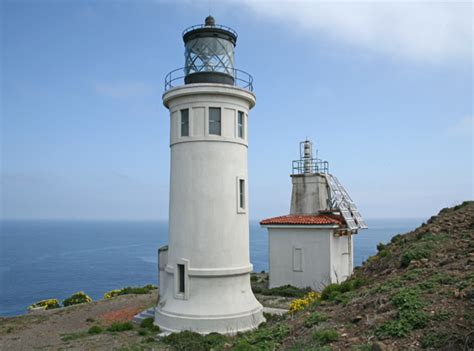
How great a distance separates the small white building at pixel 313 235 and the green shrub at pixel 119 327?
911 cm

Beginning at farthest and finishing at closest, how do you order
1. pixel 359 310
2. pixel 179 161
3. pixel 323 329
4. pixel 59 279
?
pixel 59 279
pixel 179 161
pixel 359 310
pixel 323 329

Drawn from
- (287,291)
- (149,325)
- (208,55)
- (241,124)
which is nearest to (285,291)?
(287,291)

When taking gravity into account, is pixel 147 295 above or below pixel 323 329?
below

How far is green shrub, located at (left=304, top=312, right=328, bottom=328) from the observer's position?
25.0 feet

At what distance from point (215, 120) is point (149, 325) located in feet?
24.6

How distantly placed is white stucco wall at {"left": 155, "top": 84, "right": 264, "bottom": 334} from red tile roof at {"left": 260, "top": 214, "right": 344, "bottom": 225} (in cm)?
691

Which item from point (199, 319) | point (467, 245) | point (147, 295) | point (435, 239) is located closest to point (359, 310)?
point (467, 245)

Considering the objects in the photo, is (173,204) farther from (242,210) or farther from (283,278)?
(283,278)

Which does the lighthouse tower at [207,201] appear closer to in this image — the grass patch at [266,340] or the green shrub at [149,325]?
the green shrub at [149,325]

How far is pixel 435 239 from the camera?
35.5 ft

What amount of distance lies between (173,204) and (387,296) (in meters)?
8.72

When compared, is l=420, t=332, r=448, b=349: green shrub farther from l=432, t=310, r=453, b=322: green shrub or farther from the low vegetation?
the low vegetation

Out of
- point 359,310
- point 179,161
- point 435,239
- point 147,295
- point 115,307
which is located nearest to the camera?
point 359,310

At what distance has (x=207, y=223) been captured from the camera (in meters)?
14.2
